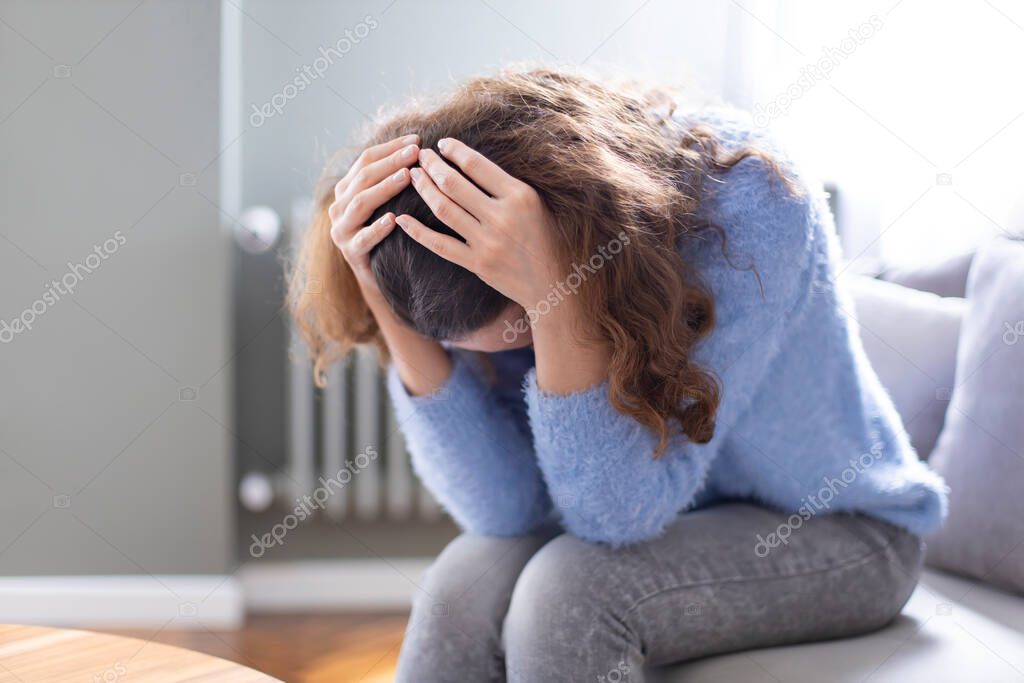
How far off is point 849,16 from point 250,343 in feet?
3.73

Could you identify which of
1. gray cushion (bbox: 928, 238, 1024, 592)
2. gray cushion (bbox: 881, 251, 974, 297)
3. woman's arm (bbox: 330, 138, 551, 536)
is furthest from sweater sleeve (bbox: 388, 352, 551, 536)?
gray cushion (bbox: 881, 251, 974, 297)

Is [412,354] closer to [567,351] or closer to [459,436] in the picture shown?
[459,436]

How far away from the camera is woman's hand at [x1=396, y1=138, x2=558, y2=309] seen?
28.3 inches

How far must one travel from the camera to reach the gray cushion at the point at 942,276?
43.5 inches

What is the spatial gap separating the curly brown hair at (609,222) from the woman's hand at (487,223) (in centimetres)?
2

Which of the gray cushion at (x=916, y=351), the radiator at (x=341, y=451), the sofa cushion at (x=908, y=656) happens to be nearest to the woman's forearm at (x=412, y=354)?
the sofa cushion at (x=908, y=656)

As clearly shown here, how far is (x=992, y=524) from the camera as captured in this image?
90cm

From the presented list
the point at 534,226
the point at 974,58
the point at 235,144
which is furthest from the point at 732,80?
Result: the point at 534,226

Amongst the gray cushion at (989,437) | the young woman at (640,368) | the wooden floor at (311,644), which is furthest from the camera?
the wooden floor at (311,644)

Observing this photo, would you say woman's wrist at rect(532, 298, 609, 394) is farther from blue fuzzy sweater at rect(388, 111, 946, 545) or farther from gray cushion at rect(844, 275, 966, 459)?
gray cushion at rect(844, 275, 966, 459)

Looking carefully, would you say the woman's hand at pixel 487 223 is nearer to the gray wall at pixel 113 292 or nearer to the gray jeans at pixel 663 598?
the gray jeans at pixel 663 598

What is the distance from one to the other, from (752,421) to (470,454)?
11.0 inches

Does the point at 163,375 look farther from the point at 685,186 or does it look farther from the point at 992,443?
the point at 992,443

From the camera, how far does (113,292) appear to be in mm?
1560
